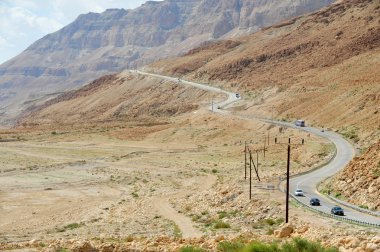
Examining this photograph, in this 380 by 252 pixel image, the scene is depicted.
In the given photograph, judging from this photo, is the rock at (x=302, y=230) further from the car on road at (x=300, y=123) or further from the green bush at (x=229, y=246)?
the car on road at (x=300, y=123)

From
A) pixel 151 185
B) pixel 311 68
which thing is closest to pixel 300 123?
pixel 151 185

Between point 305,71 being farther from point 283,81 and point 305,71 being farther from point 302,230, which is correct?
point 302,230

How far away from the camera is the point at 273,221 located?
1062 inches

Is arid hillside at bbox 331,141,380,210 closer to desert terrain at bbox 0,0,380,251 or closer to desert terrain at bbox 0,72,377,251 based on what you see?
desert terrain at bbox 0,0,380,251

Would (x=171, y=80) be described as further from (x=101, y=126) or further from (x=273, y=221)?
(x=273, y=221)

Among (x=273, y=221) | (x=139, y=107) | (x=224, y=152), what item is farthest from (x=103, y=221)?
(x=139, y=107)

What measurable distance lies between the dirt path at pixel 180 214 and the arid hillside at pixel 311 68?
17.0 meters

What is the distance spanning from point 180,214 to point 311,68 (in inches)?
3083

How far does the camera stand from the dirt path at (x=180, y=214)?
27.5 meters

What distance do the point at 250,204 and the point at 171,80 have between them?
334 feet

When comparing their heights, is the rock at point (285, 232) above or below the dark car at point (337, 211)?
above

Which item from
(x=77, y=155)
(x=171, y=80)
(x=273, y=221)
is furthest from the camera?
(x=171, y=80)

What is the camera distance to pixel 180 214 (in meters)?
34.3

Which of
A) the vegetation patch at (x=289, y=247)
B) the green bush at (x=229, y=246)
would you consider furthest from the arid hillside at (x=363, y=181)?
the green bush at (x=229, y=246)
